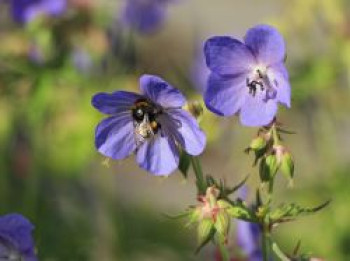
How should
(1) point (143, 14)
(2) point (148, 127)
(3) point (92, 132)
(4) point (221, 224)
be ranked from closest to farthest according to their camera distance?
1. (4) point (221, 224)
2. (2) point (148, 127)
3. (3) point (92, 132)
4. (1) point (143, 14)

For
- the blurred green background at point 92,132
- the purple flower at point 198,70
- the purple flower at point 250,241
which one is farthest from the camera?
the purple flower at point 198,70

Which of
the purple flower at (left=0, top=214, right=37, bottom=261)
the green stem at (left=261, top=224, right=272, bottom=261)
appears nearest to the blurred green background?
the purple flower at (left=0, top=214, right=37, bottom=261)

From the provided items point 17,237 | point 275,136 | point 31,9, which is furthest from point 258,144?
point 31,9

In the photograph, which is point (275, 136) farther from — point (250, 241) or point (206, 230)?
point (250, 241)

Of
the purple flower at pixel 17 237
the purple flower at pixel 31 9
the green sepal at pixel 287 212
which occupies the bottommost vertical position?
the purple flower at pixel 17 237

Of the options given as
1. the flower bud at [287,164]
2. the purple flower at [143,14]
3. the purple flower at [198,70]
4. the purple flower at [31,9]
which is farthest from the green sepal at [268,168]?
the purple flower at [198,70]

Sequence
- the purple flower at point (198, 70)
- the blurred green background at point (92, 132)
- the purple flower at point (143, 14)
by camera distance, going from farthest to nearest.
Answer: the purple flower at point (198, 70) → the purple flower at point (143, 14) → the blurred green background at point (92, 132)

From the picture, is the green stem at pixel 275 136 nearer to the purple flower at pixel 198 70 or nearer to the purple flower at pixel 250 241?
the purple flower at pixel 250 241

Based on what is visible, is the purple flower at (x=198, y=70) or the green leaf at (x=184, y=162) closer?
the green leaf at (x=184, y=162)
